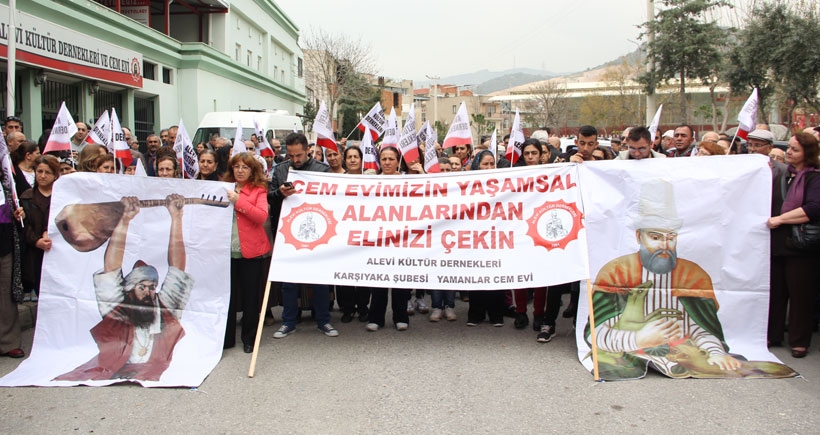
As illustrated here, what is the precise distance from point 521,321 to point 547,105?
2534 inches

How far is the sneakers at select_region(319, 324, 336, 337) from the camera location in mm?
6261

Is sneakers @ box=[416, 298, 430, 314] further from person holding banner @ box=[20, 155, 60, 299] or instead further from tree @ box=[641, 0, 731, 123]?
tree @ box=[641, 0, 731, 123]

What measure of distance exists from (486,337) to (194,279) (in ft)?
8.97

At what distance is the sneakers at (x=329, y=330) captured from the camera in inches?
246

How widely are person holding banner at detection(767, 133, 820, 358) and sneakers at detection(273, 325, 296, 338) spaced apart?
175 inches

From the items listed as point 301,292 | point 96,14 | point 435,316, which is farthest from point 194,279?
point 96,14

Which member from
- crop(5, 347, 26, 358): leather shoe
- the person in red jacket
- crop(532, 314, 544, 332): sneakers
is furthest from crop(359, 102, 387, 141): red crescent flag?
crop(5, 347, 26, 358): leather shoe

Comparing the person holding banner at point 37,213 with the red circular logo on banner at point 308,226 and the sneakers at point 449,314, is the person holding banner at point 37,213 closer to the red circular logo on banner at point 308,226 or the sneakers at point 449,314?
the red circular logo on banner at point 308,226

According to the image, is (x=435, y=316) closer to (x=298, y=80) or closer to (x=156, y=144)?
(x=156, y=144)

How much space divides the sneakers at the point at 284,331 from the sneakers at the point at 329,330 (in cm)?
29

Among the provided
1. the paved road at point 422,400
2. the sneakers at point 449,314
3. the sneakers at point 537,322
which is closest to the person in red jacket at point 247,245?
the paved road at point 422,400

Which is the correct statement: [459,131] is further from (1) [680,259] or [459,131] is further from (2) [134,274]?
(2) [134,274]

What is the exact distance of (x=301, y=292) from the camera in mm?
6824

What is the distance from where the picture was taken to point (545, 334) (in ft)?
19.7
